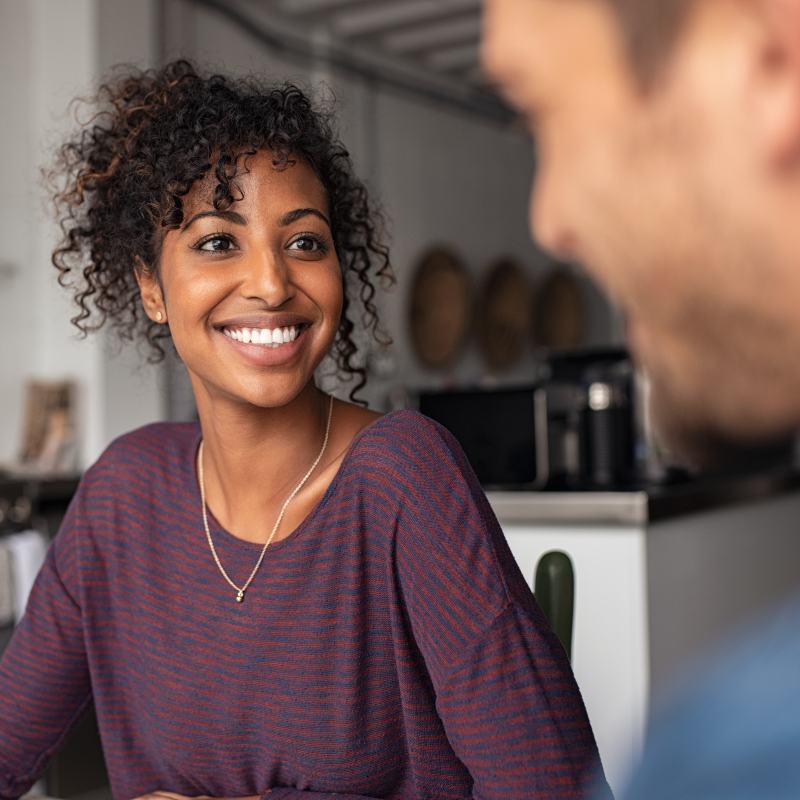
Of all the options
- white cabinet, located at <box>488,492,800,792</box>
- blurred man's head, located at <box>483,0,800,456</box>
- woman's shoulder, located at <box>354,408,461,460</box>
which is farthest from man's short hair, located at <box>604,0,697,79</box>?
white cabinet, located at <box>488,492,800,792</box>

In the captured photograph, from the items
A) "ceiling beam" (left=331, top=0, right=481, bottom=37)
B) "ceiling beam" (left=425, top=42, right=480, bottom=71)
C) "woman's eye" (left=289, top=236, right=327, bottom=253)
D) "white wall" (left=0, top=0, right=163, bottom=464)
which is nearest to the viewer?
"woman's eye" (left=289, top=236, right=327, bottom=253)

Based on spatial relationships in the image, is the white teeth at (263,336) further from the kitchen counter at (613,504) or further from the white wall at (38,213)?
the white wall at (38,213)

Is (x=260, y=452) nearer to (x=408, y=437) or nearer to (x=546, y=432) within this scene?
(x=408, y=437)

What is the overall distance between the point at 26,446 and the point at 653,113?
139 inches

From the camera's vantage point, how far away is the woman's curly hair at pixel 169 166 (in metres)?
1.32

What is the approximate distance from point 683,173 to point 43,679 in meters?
1.17

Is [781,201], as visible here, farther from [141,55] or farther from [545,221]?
[141,55]

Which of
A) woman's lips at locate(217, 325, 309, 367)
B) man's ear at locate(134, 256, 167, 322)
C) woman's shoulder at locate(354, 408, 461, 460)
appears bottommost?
woman's shoulder at locate(354, 408, 461, 460)

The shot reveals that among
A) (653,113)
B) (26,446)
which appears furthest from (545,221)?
(26,446)

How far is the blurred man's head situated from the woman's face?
0.77 meters

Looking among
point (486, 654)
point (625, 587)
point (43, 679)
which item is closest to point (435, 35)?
point (625, 587)

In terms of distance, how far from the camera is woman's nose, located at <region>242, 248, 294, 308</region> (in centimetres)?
129

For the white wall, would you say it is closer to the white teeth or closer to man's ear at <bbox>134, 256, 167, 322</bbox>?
man's ear at <bbox>134, 256, 167, 322</bbox>

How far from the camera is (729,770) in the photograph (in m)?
0.42
